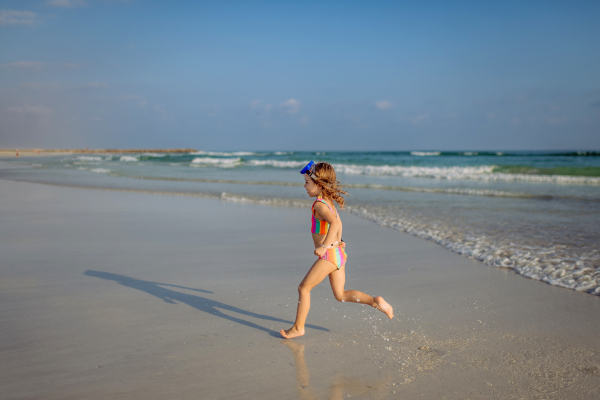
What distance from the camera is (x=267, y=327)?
3350 millimetres

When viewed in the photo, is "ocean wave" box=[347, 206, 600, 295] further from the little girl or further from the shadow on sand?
the shadow on sand

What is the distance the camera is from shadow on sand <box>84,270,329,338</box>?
11.4 feet

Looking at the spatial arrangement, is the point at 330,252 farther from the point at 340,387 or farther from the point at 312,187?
the point at 340,387

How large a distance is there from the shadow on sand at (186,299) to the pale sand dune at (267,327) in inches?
0.8

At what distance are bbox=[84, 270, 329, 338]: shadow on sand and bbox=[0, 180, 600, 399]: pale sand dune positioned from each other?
0.02 meters

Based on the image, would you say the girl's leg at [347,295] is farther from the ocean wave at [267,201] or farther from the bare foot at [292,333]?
the ocean wave at [267,201]

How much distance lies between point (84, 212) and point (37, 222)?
1332 millimetres

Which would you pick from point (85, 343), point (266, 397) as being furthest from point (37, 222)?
point (266, 397)

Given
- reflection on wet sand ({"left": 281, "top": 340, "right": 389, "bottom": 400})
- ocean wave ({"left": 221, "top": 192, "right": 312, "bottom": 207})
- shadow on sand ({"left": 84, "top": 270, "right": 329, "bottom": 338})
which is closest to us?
reflection on wet sand ({"left": 281, "top": 340, "right": 389, "bottom": 400})

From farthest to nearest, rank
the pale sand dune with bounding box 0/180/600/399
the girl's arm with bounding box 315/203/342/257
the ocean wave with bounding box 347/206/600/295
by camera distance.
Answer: the ocean wave with bounding box 347/206/600/295 → the girl's arm with bounding box 315/203/342/257 → the pale sand dune with bounding box 0/180/600/399

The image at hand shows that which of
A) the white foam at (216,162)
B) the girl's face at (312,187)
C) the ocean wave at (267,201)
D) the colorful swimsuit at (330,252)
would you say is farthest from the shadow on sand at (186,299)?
the white foam at (216,162)

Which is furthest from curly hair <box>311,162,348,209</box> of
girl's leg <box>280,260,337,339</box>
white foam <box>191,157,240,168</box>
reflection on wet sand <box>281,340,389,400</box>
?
white foam <box>191,157,240,168</box>

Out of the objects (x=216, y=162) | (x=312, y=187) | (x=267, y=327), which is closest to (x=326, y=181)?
(x=312, y=187)

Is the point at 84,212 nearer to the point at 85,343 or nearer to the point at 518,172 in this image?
the point at 85,343
